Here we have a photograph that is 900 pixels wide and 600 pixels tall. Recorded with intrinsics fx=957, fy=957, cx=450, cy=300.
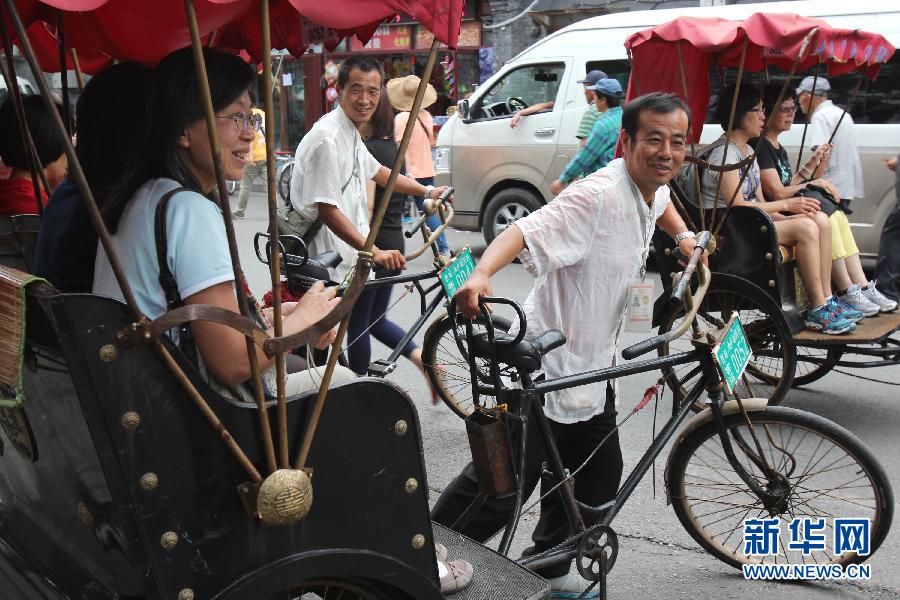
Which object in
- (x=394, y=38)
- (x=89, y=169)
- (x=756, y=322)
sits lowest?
(x=756, y=322)

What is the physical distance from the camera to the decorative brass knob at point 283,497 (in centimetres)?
182

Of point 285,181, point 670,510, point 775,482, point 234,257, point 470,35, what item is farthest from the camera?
point 470,35

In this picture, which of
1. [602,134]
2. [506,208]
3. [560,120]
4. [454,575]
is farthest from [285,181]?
[506,208]

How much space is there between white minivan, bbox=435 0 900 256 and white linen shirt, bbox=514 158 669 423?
17.2ft

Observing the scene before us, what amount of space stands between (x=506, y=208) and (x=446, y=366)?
15.4 ft

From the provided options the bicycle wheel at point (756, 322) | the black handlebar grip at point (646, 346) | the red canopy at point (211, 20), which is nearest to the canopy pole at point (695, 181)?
the bicycle wheel at point (756, 322)

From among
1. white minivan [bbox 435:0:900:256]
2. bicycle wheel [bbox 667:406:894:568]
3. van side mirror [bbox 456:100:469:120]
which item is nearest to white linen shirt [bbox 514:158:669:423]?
bicycle wheel [bbox 667:406:894:568]

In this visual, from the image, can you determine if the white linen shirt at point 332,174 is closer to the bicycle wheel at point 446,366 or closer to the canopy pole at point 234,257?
the bicycle wheel at point 446,366

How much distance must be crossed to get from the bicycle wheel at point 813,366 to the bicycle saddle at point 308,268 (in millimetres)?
2530

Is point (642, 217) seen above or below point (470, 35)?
below

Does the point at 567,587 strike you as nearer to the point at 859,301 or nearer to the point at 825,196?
the point at 859,301

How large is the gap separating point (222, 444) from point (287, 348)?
0.72 ft

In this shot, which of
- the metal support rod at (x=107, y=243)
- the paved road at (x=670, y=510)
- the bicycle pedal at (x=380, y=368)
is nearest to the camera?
the metal support rod at (x=107, y=243)

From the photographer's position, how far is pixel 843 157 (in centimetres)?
677
